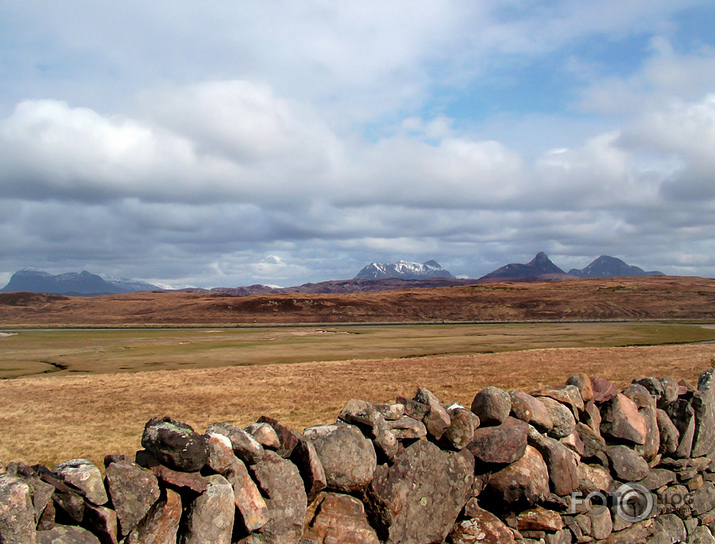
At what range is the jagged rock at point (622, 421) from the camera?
876 cm

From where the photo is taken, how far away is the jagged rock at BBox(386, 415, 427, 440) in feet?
23.1

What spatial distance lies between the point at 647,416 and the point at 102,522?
8.68 m

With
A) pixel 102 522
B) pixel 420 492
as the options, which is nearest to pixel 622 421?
pixel 420 492

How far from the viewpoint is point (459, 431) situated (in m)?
7.22

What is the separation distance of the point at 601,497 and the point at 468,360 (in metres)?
25.6

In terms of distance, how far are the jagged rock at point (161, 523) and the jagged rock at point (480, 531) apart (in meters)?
3.73

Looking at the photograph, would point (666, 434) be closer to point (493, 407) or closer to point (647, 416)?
point (647, 416)

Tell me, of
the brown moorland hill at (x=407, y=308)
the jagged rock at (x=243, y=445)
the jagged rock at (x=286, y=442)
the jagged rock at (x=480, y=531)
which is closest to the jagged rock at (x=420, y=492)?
the jagged rock at (x=480, y=531)

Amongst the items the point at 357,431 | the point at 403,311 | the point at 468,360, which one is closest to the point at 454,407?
the point at 357,431

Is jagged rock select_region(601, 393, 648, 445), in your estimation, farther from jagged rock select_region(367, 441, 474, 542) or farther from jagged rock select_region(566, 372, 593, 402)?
jagged rock select_region(367, 441, 474, 542)

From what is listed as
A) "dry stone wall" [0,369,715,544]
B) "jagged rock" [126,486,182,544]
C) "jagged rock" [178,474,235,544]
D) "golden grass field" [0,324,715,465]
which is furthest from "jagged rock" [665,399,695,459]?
"golden grass field" [0,324,715,465]

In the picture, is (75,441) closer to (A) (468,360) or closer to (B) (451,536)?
(B) (451,536)

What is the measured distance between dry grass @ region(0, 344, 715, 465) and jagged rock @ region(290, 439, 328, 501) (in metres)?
8.83

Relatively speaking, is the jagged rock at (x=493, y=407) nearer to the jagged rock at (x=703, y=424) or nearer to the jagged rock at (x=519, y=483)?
the jagged rock at (x=519, y=483)
